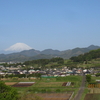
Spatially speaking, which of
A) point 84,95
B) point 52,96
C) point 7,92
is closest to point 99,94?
point 84,95

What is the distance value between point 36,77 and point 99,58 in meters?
32.5

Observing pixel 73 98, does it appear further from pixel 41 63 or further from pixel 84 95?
pixel 41 63

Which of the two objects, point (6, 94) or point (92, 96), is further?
point (92, 96)

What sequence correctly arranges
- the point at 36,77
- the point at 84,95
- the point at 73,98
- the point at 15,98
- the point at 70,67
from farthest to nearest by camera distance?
the point at 70,67 < the point at 36,77 < the point at 84,95 < the point at 73,98 < the point at 15,98

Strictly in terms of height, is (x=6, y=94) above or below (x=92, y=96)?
above

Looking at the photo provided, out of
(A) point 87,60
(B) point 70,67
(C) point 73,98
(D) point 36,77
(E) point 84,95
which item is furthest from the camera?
(A) point 87,60

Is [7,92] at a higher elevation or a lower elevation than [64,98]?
higher

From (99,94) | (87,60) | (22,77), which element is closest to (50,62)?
(87,60)

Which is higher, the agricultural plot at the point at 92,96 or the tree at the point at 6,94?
the tree at the point at 6,94

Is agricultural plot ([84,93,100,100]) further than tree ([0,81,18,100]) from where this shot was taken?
Yes

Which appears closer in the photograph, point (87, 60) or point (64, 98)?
point (64, 98)

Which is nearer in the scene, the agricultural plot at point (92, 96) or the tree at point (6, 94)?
the tree at point (6, 94)

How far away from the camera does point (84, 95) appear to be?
20.9 m

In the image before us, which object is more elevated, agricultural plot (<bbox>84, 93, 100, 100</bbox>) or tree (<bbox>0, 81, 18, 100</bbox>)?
tree (<bbox>0, 81, 18, 100</bbox>)
